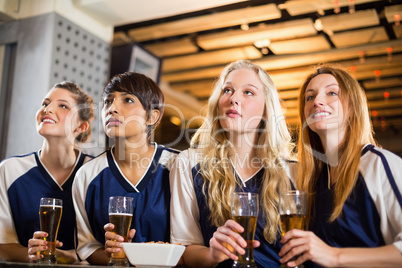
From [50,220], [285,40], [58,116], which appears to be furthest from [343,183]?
[285,40]

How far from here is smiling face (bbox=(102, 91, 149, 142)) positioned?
→ 2.30m

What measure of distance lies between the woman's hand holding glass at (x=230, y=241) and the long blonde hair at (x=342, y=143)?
1.48 feet

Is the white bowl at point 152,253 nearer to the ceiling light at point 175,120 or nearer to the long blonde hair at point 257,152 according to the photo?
the long blonde hair at point 257,152

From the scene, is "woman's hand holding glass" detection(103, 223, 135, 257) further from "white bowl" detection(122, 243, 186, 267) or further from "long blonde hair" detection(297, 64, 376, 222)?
"long blonde hair" detection(297, 64, 376, 222)

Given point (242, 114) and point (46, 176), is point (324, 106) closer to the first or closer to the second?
point (242, 114)

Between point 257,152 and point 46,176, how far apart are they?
126 cm

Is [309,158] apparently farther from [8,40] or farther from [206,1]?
[8,40]

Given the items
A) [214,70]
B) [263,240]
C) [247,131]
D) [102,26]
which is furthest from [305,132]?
[214,70]

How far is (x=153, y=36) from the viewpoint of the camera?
223 inches

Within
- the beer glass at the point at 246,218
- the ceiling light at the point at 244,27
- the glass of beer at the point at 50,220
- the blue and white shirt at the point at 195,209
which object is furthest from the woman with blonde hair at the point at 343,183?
the ceiling light at the point at 244,27

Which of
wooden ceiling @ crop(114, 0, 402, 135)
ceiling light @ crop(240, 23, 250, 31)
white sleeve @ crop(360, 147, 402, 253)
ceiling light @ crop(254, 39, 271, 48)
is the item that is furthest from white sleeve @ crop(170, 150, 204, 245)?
ceiling light @ crop(254, 39, 271, 48)

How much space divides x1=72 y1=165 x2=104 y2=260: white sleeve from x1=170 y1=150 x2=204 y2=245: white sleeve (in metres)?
0.45

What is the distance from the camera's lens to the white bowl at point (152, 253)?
158cm

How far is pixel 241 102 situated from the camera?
2146 millimetres
